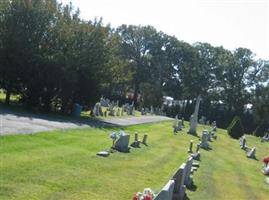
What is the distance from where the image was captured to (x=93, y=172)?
14289 millimetres

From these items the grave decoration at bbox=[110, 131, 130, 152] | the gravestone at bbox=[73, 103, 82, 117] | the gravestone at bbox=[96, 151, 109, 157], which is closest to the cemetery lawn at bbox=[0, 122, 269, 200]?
the gravestone at bbox=[96, 151, 109, 157]

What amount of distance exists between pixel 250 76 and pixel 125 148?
74792 millimetres

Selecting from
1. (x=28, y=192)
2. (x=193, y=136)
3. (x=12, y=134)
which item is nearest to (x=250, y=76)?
(x=193, y=136)

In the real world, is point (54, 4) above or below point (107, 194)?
above

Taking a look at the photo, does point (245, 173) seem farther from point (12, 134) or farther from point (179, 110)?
point (179, 110)

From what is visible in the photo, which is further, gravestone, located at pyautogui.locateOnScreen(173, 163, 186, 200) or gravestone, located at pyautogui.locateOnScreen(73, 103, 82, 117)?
gravestone, located at pyautogui.locateOnScreen(73, 103, 82, 117)

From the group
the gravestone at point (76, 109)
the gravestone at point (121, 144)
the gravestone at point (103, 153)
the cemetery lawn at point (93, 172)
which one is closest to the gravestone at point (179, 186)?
the cemetery lawn at point (93, 172)

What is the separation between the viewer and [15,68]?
3222 centimetres

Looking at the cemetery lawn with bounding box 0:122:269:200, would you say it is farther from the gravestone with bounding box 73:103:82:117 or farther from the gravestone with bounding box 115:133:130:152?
the gravestone with bounding box 73:103:82:117

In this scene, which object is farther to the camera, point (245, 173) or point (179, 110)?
point (179, 110)

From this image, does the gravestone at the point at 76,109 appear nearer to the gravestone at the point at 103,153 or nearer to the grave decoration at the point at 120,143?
the grave decoration at the point at 120,143

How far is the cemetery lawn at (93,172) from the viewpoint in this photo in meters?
11.6

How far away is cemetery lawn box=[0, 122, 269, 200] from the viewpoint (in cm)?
1159

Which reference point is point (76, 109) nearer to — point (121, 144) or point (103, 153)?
point (121, 144)
